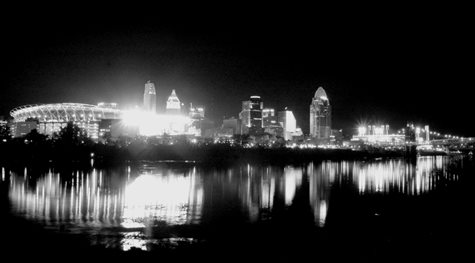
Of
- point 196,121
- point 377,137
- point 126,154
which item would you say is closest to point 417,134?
point 377,137

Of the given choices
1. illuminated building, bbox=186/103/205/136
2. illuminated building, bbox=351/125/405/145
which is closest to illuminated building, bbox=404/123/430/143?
illuminated building, bbox=351/125/405/145

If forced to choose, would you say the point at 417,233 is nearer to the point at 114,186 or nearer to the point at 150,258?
the point at 150,258

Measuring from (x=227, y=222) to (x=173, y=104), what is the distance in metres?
101

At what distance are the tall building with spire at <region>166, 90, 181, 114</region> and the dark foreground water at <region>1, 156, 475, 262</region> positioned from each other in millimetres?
89172

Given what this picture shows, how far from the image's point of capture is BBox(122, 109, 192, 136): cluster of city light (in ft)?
268

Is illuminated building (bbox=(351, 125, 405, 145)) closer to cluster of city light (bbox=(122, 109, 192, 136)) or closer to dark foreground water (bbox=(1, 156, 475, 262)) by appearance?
cluster of city light (bbox=(122, 109, 192, 136))

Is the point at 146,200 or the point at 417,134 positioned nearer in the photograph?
the point at 146,200

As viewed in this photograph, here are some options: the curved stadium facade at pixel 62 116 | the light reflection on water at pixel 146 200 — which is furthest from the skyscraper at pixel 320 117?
the light reflection on water at pixel 146 200

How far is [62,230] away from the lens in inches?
434

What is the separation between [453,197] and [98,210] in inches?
545

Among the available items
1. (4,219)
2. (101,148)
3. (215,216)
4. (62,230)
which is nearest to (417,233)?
(215,216)

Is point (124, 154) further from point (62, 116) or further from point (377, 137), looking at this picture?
point (377, 137)

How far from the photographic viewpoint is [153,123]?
8650cm

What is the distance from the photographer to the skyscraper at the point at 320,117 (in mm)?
128500
